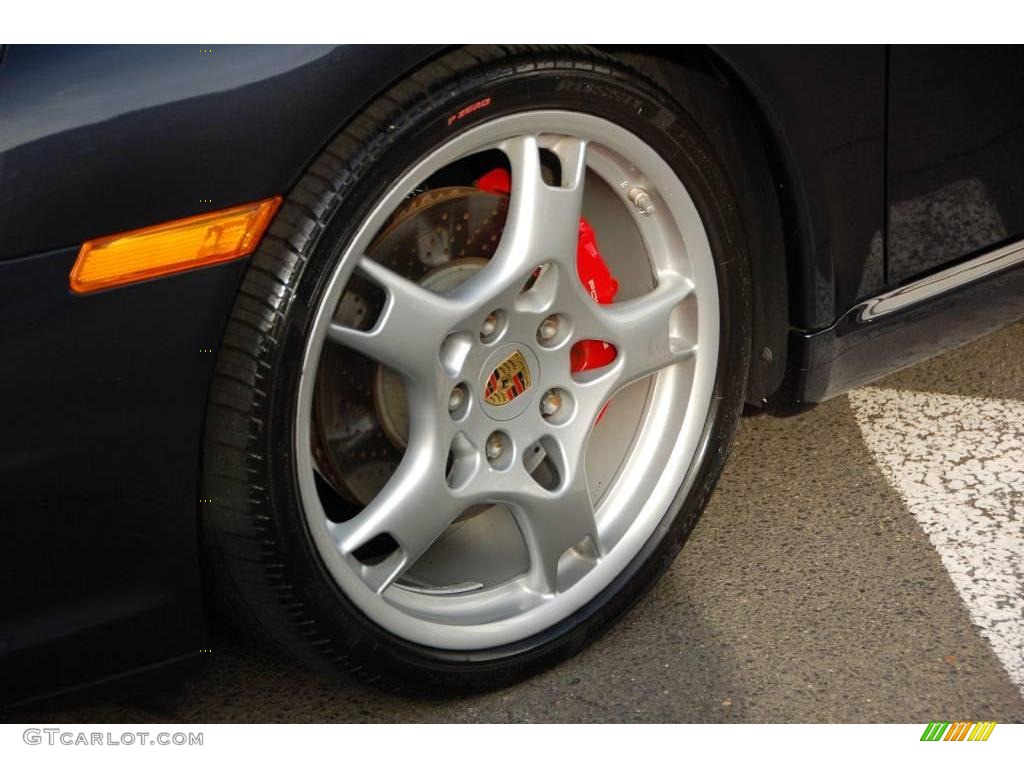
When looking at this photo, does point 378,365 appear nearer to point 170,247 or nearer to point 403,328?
point 403,328

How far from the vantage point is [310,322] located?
159cm

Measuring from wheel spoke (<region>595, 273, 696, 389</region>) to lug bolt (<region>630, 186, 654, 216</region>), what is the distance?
120 mm

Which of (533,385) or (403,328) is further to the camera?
(533,385)

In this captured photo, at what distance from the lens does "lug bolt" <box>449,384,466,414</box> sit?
180 centimetres

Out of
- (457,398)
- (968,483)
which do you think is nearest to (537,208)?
(457,398)

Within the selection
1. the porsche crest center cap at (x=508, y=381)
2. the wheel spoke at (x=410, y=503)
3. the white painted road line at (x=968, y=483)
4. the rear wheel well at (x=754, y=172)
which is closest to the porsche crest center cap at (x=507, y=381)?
the porsche crest center cap at (x=508, y=381)

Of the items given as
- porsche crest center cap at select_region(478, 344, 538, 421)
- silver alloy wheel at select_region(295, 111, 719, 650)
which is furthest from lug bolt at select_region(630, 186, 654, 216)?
porsche crest center cap at select_region(478, 344, 538, 421)

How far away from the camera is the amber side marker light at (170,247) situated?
56.2 inches

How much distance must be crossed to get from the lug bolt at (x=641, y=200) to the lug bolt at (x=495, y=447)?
1.29 ft

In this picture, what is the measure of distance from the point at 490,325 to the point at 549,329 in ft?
0.41

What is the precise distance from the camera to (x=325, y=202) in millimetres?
1549

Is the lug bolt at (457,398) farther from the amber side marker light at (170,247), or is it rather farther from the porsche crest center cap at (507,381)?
the amber side marker light at (170,247)

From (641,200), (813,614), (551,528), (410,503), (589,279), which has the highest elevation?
(641,200)

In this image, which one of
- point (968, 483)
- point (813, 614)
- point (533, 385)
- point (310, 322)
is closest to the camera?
point (310, 322)
